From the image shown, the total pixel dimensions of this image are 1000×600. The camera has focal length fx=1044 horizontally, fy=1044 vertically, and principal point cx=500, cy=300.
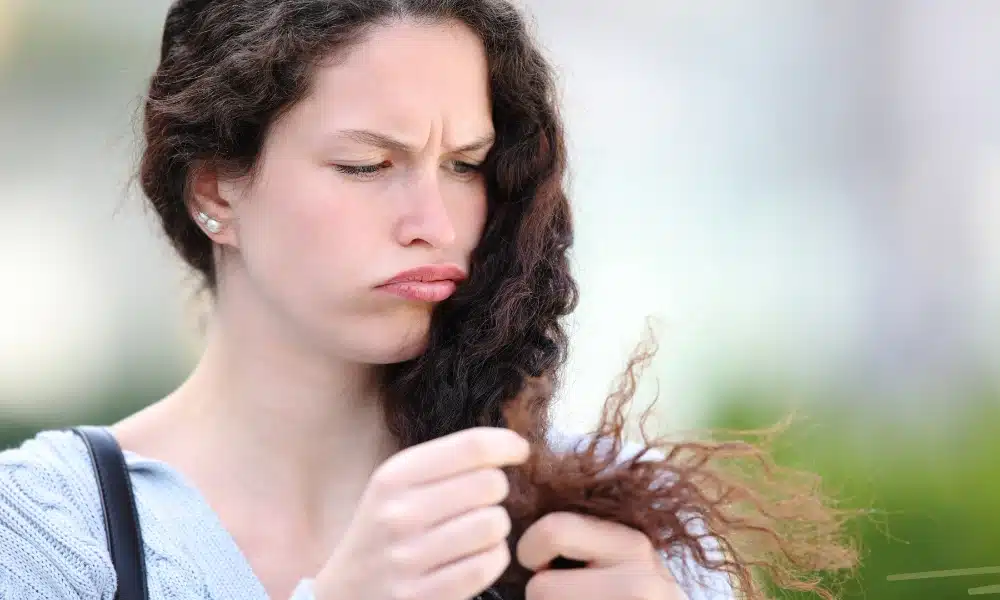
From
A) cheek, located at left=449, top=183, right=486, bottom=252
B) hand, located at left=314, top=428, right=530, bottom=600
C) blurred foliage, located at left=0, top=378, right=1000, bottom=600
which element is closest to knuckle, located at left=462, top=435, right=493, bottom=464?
hand, located at left=314, top=428, right=530, bottom=600

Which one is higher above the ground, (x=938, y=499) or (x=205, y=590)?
(x=205, y=590)

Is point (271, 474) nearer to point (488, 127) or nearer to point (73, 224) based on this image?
point (488, 127)

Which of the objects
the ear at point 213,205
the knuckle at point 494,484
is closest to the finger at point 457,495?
the knuckle at point 494,484

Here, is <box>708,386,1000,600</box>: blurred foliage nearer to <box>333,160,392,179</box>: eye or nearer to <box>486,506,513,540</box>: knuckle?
<box>333,160,392,179</box>: eye

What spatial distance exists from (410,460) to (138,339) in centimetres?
152

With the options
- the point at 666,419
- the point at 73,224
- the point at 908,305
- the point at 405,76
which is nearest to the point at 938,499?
the point at 908,305

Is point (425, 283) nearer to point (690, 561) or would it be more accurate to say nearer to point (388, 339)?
point (388, 339)

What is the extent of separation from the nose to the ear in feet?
0.85

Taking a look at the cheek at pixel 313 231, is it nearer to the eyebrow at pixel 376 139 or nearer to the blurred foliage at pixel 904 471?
the eyebrow at pixel 376 139

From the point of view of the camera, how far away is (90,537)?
3.66 ft

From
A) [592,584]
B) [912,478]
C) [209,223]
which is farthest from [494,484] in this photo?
[912,478]

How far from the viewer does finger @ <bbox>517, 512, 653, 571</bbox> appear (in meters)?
0.86

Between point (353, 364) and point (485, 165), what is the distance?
285 millimetres

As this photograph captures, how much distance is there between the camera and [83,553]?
1.09 metres
